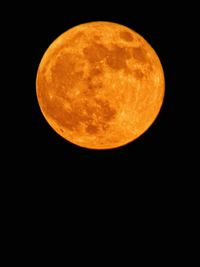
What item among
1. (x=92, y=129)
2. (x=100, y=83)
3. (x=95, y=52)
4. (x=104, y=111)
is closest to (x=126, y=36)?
(x=95, y=52)

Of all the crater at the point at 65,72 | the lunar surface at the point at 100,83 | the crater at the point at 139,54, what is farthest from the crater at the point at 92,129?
the crater at the point at 139,54

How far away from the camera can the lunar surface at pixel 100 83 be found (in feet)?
19.6

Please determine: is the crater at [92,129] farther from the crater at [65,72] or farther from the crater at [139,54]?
the crater at [139,54]

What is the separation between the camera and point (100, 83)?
5.95m

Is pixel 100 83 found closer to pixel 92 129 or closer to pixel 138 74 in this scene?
pixel 138 74

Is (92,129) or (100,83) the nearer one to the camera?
(100,83)

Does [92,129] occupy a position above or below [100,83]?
below

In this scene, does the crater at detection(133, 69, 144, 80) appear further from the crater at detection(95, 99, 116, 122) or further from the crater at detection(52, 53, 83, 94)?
the crater at detection(52, 53, 83, 94)

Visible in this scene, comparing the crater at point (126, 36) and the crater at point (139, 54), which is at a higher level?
the crater at point (126, 36)

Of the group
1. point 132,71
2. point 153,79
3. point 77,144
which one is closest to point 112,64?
point 132,71

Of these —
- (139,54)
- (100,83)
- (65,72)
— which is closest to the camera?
(100,83)

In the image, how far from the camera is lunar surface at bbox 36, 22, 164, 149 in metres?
5.97

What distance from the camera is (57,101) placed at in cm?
626

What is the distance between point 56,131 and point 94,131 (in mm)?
916
